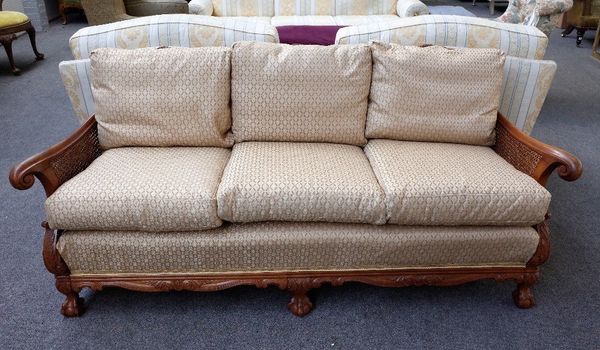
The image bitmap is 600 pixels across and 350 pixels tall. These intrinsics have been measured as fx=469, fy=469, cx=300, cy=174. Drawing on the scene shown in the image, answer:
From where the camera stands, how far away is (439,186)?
1.42 meters

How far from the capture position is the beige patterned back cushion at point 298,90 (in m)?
1.64

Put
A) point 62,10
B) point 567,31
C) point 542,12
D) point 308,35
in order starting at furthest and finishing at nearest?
1. point 62,10
2. point 567,31
3. point 542,12
4. point 308,35

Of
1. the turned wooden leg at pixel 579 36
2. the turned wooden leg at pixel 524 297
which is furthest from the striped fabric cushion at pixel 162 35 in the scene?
the turned wooden leg at pixel 579 36

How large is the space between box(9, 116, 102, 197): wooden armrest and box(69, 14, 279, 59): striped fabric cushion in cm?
29

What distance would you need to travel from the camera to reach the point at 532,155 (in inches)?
60.6

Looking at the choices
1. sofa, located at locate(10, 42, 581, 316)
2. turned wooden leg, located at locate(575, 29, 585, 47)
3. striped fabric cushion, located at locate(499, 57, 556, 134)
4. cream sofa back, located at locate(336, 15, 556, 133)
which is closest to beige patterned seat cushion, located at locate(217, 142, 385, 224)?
sofa, located at locate(10, 42, 581, 316)

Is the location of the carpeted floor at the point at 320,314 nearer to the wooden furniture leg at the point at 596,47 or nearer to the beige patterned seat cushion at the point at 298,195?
the beige patterned seat cushion at the point at 298,195

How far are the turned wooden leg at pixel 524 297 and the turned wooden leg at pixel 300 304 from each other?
0.70 meters

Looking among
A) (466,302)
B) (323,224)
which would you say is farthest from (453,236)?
(323,224)

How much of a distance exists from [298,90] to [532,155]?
31.9 inches

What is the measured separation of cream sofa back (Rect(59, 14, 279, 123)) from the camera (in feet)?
5.71

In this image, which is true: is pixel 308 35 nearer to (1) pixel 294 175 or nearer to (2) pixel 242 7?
(2) pixel 242 7

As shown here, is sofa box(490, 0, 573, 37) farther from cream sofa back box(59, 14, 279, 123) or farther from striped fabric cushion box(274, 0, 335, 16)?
cream sofa back box(59, 14, 279, 123)

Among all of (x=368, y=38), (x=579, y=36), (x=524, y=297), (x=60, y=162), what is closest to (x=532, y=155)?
(x=524, y=297)
